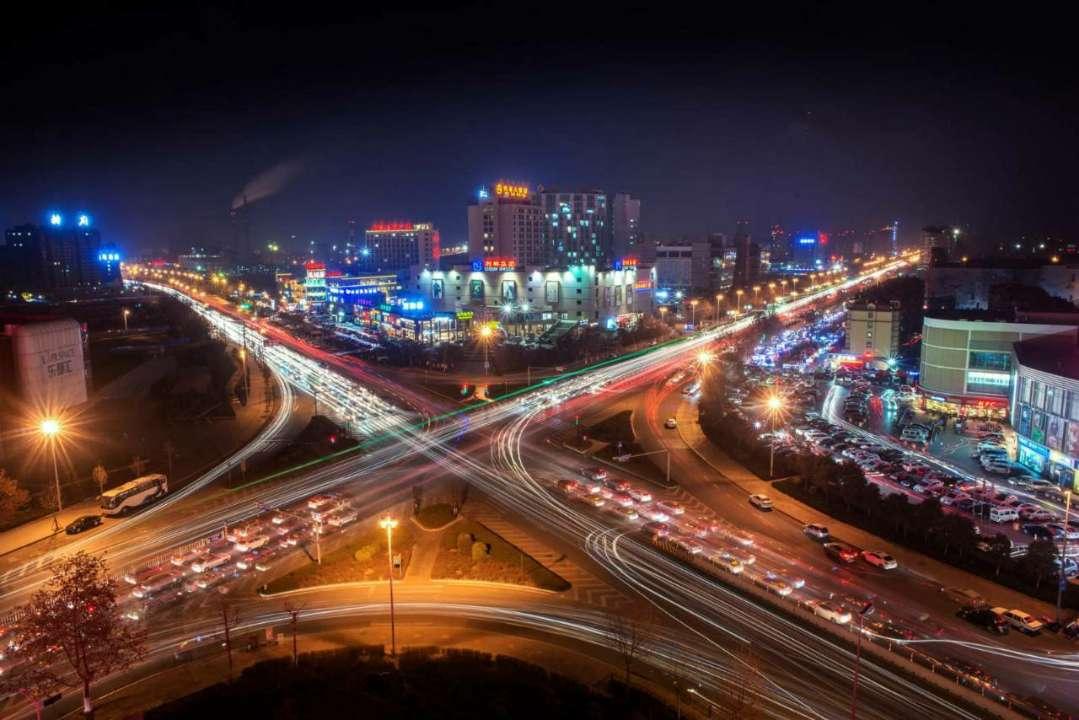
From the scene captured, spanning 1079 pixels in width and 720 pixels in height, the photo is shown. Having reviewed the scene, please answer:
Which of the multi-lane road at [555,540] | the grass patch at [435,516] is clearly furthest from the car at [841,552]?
the grass patch at [435,516]

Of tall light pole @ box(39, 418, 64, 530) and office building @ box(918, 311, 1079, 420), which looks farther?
office building @ box(918, 311, 1079, 420)

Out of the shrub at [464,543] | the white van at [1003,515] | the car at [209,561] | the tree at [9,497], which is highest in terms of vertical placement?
the tree at [9,497]

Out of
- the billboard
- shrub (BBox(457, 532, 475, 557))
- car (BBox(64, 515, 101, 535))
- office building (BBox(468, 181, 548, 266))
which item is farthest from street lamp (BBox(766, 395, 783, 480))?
office building (BBox(468, 181, 548, 266))

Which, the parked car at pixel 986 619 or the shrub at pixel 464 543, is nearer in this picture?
the parked car at pixel 986 619

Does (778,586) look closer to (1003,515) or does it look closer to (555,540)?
(555,540)

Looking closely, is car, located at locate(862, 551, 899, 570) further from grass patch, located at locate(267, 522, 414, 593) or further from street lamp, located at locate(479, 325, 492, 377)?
street lamp, located at locate(479, 325, 492, 377)

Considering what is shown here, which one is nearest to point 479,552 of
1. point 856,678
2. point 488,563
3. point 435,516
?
point 488,563

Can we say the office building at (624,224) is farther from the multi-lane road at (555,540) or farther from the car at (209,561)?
the car at (209,561)
